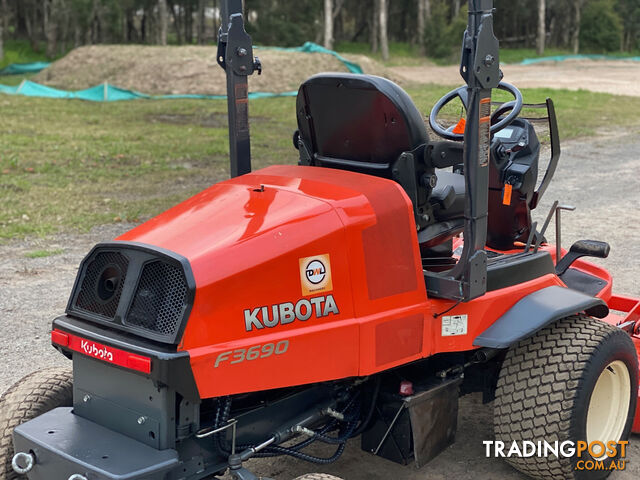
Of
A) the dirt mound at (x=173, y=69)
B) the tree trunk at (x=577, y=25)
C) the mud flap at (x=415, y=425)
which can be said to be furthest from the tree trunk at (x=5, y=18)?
the mud flap at (x=415, y=425)

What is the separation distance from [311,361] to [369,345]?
25 cm

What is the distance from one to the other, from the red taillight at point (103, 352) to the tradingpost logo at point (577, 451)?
→ 1645 mm

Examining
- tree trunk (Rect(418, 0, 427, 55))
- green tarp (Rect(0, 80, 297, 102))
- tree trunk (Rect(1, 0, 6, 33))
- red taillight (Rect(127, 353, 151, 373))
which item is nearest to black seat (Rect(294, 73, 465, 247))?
red taillight (Rect(127, 353, 151, 373))

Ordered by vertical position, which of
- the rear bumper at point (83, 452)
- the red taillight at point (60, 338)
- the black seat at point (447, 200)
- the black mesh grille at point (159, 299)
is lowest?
the rear bumper at point (83, 452)

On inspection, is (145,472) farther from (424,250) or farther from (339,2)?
(339,2)

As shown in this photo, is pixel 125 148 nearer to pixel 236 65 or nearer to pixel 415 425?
pixel 236 65

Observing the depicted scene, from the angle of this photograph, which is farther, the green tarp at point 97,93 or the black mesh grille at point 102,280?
the green tarp at point 97,93

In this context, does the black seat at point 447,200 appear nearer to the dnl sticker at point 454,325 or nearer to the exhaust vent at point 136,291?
the dnl sticker at point 454,325

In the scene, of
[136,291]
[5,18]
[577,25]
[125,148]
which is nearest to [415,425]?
Result: [136,291]

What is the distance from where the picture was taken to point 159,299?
292 cm

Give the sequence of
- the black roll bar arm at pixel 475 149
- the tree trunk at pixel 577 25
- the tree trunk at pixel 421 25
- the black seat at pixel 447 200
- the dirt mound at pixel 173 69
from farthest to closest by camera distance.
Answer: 1. the tree trunk at pixel 577 25
2. the tree trunk at pixel 421 25
3. the dirt mound at pixel 173 69
4. the black seat at pixel 447 200
5. the black roll bar arm at pixel 475 149

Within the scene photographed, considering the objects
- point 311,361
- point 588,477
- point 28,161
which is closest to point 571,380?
point 588,477

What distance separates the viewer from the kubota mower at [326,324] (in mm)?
2904

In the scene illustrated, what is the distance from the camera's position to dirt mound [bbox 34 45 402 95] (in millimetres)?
22578
